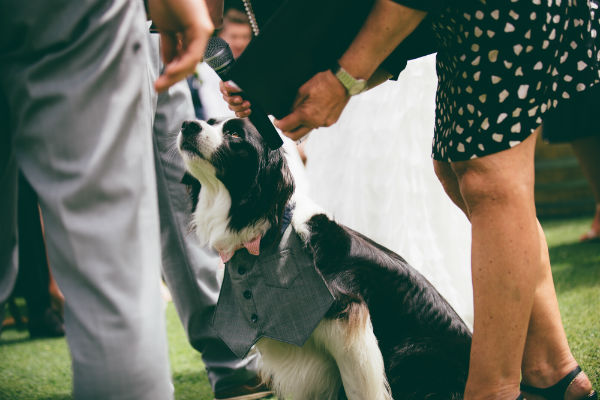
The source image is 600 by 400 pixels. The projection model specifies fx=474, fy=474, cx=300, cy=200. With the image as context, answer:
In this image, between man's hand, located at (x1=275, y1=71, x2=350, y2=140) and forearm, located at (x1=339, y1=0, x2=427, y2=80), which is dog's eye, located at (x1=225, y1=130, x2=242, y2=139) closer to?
man's hand, located at (x1=275, y1=71, x2=350, y2=140)

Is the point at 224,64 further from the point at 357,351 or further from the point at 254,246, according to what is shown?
the point at 357,351

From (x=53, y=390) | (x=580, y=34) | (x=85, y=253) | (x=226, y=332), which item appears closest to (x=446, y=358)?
(x=226, y=332)

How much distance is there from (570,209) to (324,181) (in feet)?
14.9

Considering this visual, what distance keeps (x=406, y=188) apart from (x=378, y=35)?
4.75ft

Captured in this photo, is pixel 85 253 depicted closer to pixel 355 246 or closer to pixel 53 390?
pixel 355 246

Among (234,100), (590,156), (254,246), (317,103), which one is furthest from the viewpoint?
(590,156)

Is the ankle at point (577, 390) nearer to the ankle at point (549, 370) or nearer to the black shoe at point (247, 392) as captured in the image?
the ankle at point (549, 370)

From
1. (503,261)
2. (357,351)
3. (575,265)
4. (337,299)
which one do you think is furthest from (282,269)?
(575,265)

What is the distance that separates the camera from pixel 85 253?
81 centimetres

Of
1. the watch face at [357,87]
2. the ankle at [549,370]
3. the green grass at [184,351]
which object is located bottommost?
the green grass at [184,351]

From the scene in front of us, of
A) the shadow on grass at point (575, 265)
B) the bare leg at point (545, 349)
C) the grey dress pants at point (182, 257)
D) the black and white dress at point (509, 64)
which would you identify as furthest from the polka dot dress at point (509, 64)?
the shadow on grass at point (575, 265)

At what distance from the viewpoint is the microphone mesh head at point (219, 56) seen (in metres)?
1.55

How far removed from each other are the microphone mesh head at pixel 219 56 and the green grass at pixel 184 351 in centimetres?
140

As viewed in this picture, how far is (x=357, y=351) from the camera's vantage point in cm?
157
